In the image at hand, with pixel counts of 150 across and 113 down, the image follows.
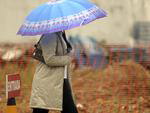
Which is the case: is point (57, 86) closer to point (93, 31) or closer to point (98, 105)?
point (98, 105)

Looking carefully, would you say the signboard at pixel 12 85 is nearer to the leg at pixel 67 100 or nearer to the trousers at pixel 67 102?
the trousers at pixel 67 102

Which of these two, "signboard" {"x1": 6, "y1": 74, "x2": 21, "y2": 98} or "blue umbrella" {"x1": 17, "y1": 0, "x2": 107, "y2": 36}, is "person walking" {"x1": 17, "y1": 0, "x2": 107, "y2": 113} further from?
"signboard" {"x1": 6, "y1": 74, "x2": 21, "y2": 98}

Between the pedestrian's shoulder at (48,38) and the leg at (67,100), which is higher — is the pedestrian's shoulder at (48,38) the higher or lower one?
the higher one

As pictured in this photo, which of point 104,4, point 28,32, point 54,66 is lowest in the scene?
point 54,66

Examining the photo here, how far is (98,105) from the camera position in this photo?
971cm

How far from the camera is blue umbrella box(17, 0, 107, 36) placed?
247 inches

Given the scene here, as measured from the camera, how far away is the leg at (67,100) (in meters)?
6.62

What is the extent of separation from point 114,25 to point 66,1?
1570 centimetres

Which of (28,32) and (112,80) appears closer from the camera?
(28,32)

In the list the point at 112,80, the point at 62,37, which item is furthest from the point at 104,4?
the point at 62,37

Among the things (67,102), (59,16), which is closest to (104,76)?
(67,102)

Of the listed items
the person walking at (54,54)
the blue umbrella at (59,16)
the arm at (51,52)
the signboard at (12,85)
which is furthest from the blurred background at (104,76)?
the blue umbrella at (59,16)

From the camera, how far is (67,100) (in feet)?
21.7

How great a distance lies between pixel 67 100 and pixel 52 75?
14.2 inches
